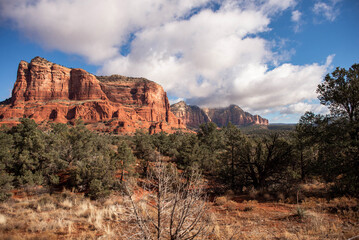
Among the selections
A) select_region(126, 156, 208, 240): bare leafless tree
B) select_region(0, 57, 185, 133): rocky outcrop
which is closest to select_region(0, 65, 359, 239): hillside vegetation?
select_region(126, 156, 208, 240): bare leafless tree

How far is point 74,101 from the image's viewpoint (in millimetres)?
118062

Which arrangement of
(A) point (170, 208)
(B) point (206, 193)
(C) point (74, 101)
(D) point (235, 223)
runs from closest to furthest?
1. (A) point (170, 208)
2. (B) point (206, 193)
3. (D) point (235, 223)
4. (C) point (74, 101)

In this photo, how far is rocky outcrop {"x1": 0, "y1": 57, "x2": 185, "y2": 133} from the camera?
9812 cm

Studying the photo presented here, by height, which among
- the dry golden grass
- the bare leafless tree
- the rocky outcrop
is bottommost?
the dry golden grass

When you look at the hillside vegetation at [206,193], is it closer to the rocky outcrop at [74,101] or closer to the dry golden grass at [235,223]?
the dry golden grass at [235,223]

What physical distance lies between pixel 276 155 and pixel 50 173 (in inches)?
848

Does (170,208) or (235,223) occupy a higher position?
(170,208)

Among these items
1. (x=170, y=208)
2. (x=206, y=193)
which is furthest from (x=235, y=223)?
(x=170, y=208)

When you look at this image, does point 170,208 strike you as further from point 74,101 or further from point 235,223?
point 74,101

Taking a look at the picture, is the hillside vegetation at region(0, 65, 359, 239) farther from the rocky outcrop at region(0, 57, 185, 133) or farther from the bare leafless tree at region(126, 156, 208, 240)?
the rocky outcrop at region(0, 57, 185, 133)

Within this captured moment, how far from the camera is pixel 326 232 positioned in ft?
18.3

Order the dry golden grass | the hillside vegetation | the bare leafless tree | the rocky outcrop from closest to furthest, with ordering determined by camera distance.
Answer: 1. the bare leafless tree
2. the hillside vegetation
3. the dry golden grass
4. the rocky outcrop

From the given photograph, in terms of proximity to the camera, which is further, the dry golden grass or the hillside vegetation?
the dry golden grass

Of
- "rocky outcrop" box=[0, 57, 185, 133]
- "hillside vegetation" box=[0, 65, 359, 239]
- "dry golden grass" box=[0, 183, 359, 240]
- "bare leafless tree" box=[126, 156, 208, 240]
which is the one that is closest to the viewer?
"bare leafless tree" box=[126, 156, 208, 240]
